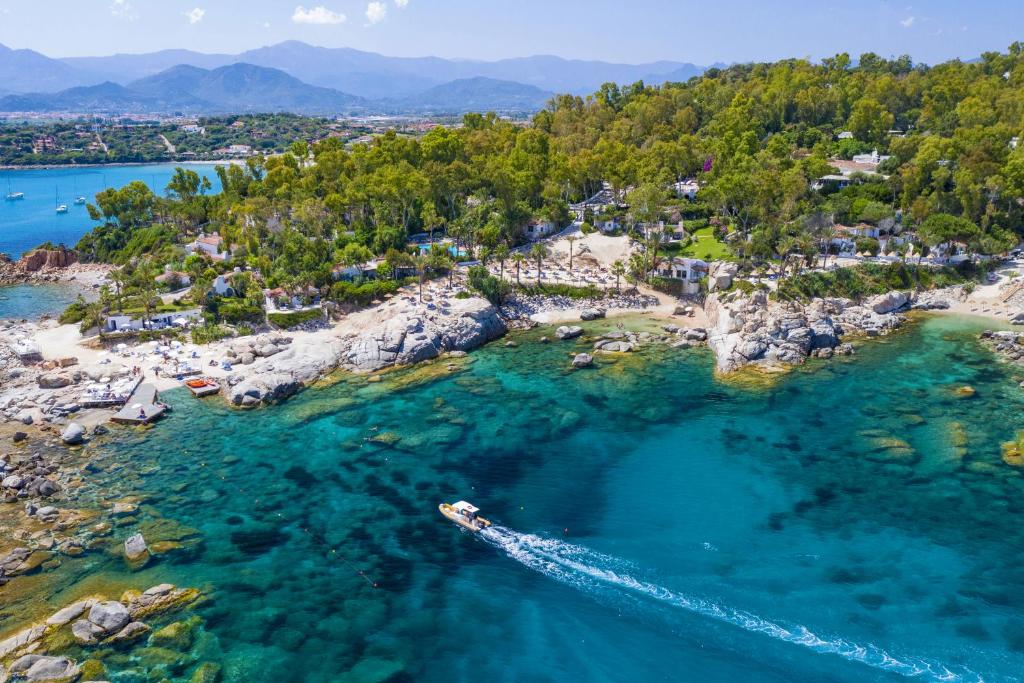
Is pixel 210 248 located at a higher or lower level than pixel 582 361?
higher

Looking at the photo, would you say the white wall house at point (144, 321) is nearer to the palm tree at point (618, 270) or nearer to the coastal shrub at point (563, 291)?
the coastal shrub at point (563, 291)

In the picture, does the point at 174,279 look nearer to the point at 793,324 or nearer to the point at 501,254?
the point at 501,254

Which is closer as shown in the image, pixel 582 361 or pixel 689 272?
pixel 582 361

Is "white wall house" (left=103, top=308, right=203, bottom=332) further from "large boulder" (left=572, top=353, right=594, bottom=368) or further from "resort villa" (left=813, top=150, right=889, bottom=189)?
"resort villa" (left=813, top=150, right=889, bottom=189)

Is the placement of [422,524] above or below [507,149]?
below

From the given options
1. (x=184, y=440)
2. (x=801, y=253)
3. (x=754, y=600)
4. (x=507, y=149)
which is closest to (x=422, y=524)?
(x=754, y=600)

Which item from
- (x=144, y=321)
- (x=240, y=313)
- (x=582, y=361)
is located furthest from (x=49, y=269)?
(x=582, y=361)

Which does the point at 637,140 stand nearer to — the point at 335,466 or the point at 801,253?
the point at 801,253
